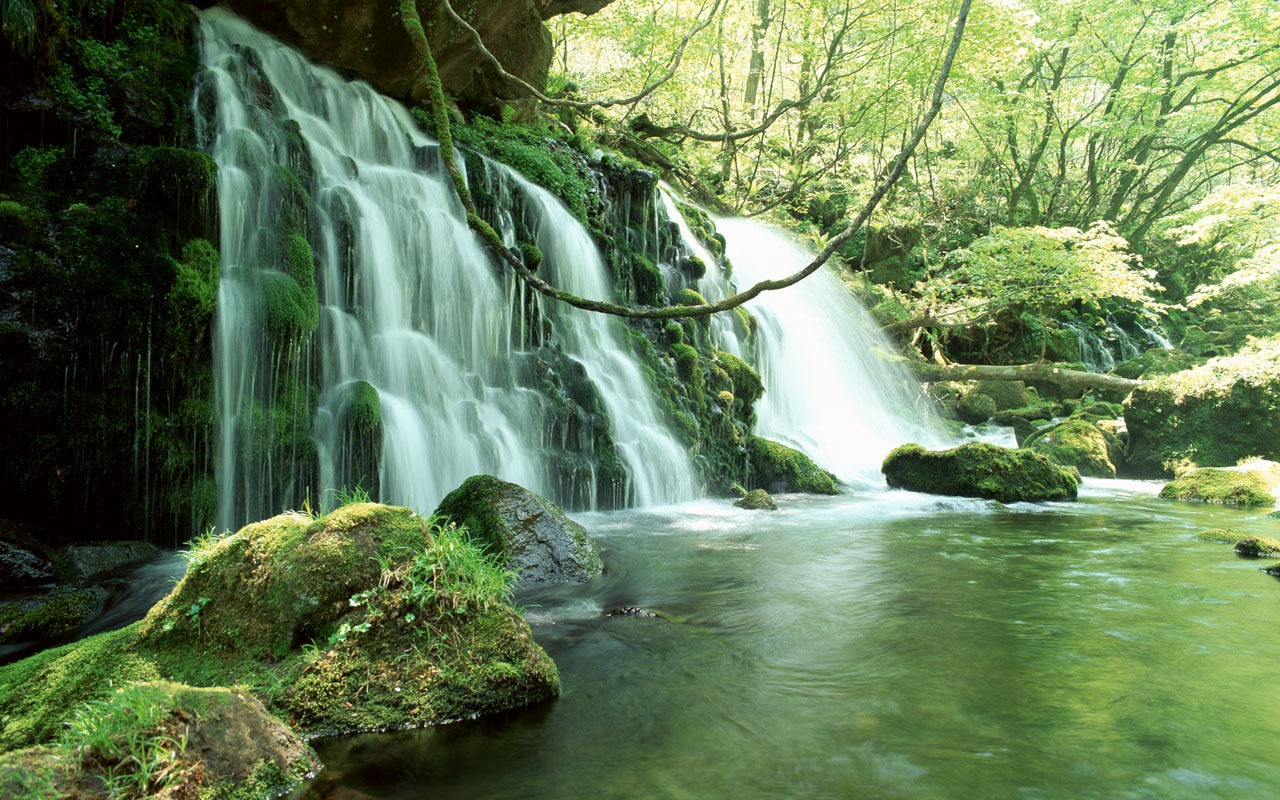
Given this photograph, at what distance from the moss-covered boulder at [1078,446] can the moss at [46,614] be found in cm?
1619

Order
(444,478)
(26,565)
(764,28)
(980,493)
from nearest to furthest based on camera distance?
(26,565)
(444,478)
(980,493)
(764,28)

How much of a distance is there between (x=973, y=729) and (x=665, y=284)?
37.3 ft

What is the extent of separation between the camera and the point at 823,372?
18703 mm

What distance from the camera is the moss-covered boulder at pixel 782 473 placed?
13172 millimetres

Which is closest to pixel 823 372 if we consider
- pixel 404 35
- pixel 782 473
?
pixel 782 473

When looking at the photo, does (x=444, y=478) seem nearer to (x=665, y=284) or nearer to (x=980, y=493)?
(x=665, y=284)

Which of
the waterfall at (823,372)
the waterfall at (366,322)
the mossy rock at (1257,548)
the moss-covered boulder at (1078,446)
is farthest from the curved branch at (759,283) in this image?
the moss-covered boulder at (1078,446)

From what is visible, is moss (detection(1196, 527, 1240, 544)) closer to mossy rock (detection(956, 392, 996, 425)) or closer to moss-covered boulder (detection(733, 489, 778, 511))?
moss-covered boulder (detection(733, 489, 778, 511))

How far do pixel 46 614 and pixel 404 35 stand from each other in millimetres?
9278

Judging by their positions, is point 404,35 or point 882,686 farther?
point 404,35

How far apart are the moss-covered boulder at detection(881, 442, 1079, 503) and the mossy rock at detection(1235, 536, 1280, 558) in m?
4.03

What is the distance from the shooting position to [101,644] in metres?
3.42

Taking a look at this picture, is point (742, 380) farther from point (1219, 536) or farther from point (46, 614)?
point (46, 614)

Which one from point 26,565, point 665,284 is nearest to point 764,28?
point 665,284
